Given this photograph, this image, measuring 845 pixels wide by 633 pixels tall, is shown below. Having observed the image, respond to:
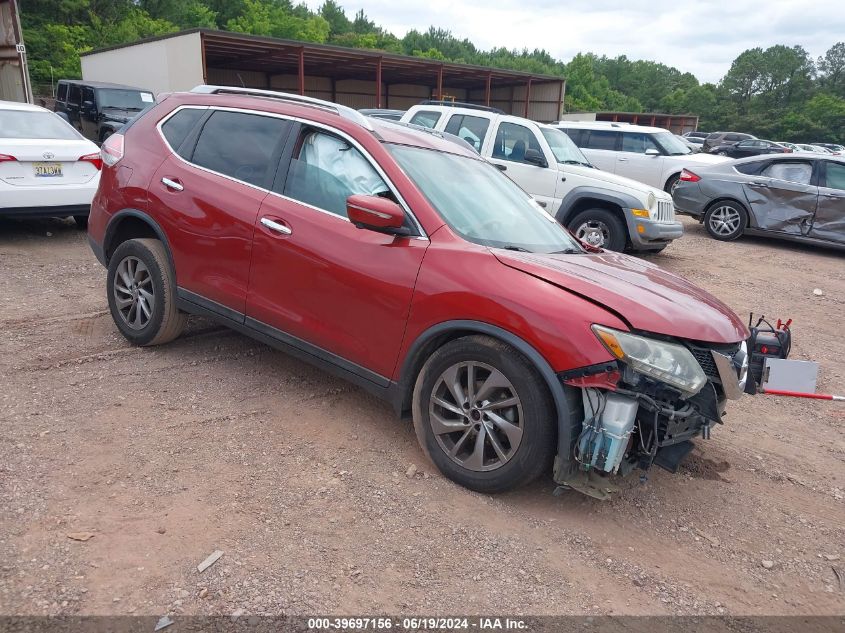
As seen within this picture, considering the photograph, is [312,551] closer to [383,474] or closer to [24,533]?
[383,474]

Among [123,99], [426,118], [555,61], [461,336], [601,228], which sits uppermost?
[555,61]

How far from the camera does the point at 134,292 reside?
468 cm

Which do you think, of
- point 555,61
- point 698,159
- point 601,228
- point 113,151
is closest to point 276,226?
point 113,151

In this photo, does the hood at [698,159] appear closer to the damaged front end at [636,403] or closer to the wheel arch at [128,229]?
the damaged front end at [636,403]

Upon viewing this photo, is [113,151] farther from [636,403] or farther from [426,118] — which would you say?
[426,118]

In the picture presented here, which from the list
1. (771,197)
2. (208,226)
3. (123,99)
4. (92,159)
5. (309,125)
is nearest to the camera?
(309,125)

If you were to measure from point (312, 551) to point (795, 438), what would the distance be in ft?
10.8

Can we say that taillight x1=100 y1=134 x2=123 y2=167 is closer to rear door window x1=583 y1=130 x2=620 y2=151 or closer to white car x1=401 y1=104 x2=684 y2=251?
white car x1=401 y1=104 x2=684 y2=251

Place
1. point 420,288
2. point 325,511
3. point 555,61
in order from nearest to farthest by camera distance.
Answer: point 325,511 < point 420,288 < point 555,61

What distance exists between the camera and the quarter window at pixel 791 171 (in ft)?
35.4

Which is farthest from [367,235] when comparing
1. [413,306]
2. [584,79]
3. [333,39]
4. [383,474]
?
[584,79]

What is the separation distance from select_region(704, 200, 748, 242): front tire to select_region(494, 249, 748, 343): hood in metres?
8.67

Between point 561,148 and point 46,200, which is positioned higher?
point 561,148

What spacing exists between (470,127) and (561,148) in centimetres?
139
